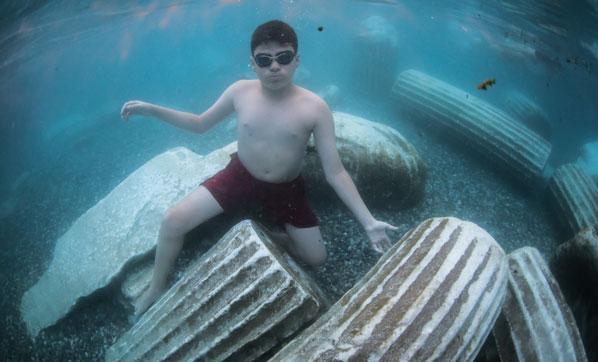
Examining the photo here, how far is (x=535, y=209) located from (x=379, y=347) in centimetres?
574

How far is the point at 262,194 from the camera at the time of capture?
3098 millimetres

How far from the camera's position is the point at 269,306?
7.12 feet

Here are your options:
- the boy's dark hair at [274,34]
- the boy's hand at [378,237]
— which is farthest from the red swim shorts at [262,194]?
the boy's dark hair at [274,34]

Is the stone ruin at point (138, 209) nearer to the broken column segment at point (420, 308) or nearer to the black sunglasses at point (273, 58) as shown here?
the black sunglasses at point (273, 58)

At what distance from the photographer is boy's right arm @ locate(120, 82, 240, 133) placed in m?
3.16

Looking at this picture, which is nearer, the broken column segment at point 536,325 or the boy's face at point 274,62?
the broken column segment at point 536,325

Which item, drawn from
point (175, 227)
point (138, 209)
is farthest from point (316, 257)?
point (138, 209)

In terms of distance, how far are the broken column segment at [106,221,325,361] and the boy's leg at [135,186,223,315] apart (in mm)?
471

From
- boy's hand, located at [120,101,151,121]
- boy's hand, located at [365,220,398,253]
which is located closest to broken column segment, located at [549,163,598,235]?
boy's hand, located at [365,220,398,253]

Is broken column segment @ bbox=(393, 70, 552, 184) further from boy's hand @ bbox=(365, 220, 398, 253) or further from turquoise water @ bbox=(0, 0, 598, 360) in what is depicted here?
boy's hand @ bbox=(365, 220, 398, 253)

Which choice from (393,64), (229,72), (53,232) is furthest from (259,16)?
(53,232)

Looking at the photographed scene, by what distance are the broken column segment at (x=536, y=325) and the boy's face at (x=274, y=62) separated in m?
2.74

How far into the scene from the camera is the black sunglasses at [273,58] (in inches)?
99.5

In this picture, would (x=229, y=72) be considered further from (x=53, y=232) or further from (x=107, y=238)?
(x=107, y=238)
